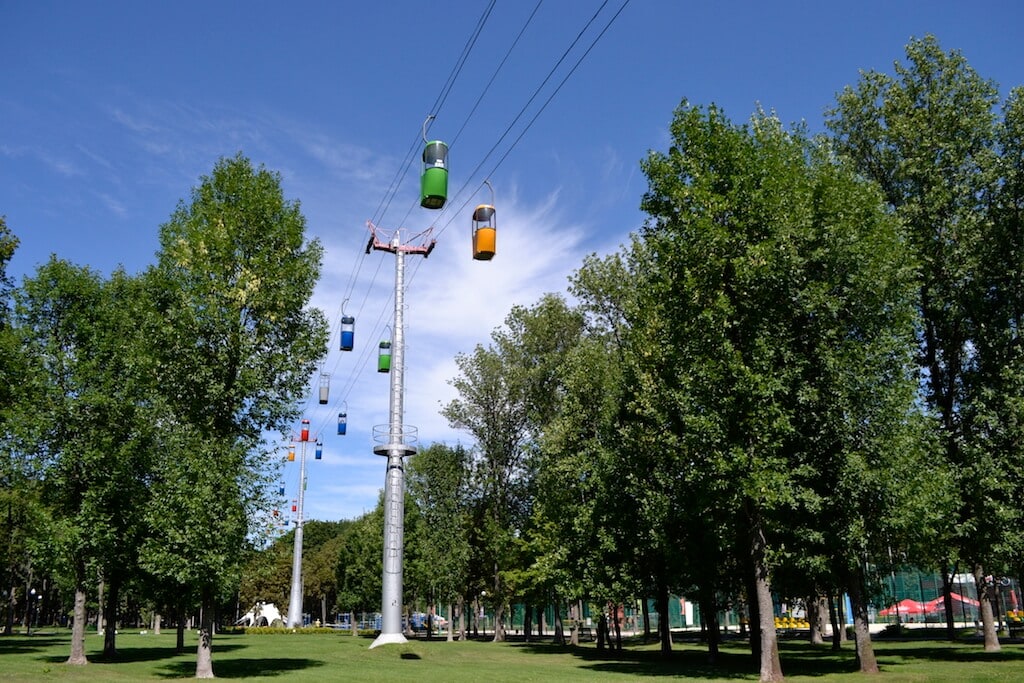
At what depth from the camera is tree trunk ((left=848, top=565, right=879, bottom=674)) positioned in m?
→ 24.5

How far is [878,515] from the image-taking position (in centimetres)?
2447

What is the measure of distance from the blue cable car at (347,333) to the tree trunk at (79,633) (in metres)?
15.6

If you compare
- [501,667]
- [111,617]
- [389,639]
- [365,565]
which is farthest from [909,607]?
[111,617]

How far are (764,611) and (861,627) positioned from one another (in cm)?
398

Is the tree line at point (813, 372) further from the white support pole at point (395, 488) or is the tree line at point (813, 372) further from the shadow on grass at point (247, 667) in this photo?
the shadow on grass at point (247, 667)

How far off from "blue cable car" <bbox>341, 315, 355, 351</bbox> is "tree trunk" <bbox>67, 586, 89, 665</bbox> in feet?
51.2

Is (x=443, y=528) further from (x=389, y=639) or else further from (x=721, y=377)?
(x=721, y=377)

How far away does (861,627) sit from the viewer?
24.9 m

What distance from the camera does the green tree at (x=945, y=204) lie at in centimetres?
3033

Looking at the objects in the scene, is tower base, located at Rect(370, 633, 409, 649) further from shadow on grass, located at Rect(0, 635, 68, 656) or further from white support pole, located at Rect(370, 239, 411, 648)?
shadow on grass, located at Rect(0, 635, 68, 656)

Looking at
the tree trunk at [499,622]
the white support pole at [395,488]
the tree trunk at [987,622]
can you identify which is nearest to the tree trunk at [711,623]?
the tree trunk at [987,622]

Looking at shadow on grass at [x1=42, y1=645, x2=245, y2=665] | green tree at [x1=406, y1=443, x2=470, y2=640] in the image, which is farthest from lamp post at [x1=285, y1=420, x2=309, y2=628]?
shadow on grass at [x1=42, y1=645, x2=245, y2=665]

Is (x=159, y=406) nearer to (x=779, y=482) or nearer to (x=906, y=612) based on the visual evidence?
(x=779, y=482)

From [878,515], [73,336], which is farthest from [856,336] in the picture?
[73,336]
